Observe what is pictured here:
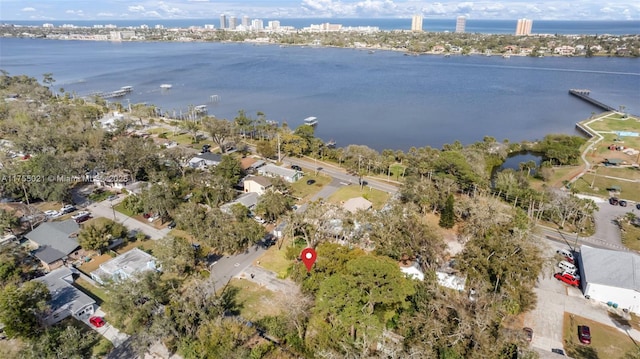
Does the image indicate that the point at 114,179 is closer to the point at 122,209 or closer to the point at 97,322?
the point at 122,209

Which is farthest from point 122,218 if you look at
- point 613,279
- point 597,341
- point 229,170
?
point 613,279

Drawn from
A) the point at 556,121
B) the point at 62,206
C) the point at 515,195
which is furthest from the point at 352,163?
the point at 556,121

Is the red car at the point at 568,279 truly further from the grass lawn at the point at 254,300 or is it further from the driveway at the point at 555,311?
the grass lawn at the point at 254,300

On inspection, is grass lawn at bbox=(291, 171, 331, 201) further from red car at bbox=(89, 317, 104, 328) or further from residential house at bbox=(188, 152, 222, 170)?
red car at bbox=(89, 317, 104, 328)

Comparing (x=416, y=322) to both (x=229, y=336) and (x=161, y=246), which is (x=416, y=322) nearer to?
(x=229, y=336)

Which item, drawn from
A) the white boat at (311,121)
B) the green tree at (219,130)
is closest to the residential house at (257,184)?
the green tree at (219,130)

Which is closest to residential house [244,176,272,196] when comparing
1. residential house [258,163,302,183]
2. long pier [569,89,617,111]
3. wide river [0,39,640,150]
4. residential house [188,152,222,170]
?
residential house [258,163,302,183]
